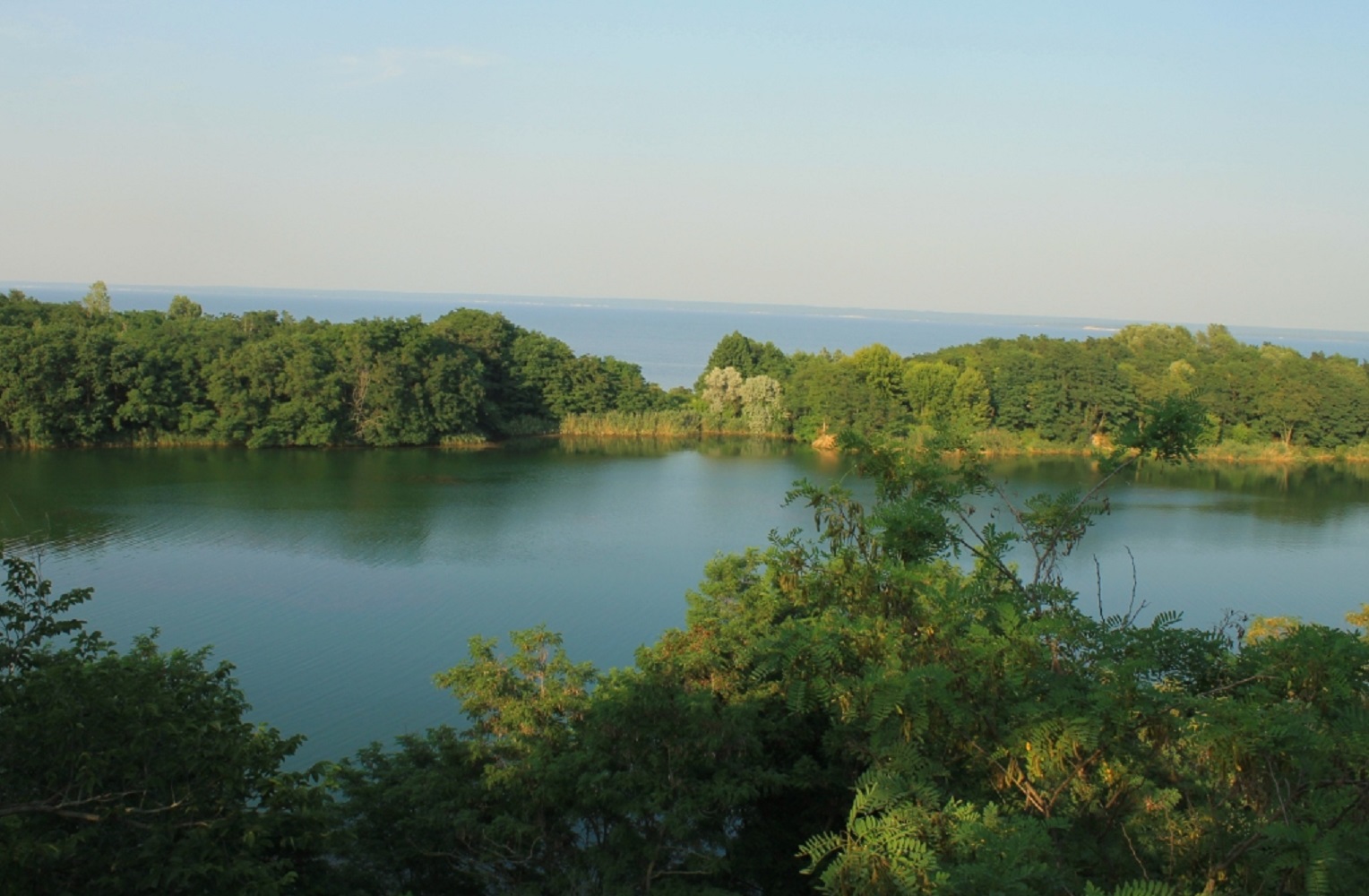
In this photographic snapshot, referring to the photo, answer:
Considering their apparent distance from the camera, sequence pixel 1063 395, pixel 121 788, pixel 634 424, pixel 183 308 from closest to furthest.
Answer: pixel 121 788 < pixel 1063 395 < pixel 634 424 < pixel 183 308

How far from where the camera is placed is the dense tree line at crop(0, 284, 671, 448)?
22.6 meters

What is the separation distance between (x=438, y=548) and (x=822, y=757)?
35.3ft

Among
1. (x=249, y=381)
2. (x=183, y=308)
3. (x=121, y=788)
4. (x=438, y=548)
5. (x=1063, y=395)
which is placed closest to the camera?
(x=121, y=788)

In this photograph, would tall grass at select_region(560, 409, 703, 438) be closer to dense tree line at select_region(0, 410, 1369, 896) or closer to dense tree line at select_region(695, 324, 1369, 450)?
dense tree line at select_region(695, 324, 1369, 450)

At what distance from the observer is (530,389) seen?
95.9ft

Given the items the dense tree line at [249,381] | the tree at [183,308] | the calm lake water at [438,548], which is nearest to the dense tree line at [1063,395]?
the calm lake water at [438,548]

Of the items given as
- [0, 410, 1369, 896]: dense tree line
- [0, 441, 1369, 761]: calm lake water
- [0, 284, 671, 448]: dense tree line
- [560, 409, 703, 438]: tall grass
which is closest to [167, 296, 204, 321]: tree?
[0, 284, 671, 448]: dense tree line

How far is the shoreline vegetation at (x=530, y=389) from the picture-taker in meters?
23.4

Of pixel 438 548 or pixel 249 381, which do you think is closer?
pixel 438 548

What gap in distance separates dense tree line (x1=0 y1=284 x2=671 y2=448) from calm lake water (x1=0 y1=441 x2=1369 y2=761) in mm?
942

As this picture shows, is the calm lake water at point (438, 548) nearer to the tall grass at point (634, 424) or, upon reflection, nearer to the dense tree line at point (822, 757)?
the dense tree line at point (822, 757)

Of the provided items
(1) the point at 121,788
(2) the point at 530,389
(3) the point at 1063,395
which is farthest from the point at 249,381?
(1) the point at 121,788

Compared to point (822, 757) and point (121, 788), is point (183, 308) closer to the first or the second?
point (822, 757)

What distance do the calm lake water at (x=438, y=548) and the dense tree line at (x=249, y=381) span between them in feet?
3.09
